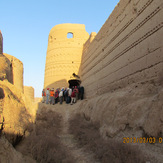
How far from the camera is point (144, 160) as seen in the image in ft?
10.2

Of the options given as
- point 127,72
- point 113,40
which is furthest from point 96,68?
point 127,72

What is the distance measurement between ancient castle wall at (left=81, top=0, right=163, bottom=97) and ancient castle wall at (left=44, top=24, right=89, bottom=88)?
16.8 ft

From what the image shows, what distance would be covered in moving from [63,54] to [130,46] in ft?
31.8

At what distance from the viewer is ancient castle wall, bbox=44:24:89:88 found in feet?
50.7

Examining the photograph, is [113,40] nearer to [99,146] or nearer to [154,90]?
[154,90]

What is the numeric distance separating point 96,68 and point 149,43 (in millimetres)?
5635

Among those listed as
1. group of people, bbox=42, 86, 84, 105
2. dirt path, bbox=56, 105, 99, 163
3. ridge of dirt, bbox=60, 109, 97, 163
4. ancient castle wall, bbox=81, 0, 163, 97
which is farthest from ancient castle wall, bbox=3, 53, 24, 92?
ridge of dirt, bbox=60, 109, 97, 163

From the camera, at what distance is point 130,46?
22.4ft

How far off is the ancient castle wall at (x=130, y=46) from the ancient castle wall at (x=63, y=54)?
16.8 ft

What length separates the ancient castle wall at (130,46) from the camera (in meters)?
5.36
